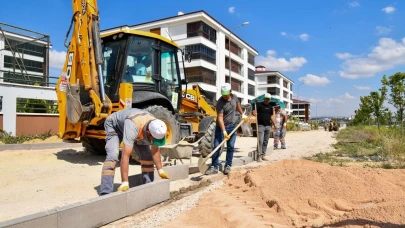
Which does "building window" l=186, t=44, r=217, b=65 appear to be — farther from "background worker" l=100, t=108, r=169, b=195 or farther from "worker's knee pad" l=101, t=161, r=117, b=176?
"worker's knee pad" l=101, t=161, r=117, b=176

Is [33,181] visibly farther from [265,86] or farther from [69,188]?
[265,86]

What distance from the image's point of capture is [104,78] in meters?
7.45

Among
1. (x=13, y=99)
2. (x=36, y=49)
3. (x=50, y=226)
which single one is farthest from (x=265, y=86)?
(x=50, y=226)

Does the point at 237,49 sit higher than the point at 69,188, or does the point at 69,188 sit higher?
the point at 237,49

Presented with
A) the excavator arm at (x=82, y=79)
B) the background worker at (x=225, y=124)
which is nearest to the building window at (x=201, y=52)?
the excavator arm at (x=82, y=79)

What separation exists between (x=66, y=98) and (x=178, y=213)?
170 inches

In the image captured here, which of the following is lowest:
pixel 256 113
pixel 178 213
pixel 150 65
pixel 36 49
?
pixel 178 213

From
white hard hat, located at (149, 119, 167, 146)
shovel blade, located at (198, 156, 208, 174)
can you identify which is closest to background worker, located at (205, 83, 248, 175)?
shovel blade, located at (198, 156, 208, 174)

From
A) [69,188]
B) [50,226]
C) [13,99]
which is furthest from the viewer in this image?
[13,99]

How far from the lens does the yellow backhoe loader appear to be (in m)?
6.96

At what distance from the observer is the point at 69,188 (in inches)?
216

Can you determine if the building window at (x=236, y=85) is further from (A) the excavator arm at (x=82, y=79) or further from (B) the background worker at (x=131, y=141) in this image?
(B) the background worker at (x=131, y=141)

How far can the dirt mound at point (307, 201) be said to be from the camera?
3.30 meters

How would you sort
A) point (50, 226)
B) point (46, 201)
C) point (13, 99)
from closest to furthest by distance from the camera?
point (50, 226)
point (46, 201)
point (13, 99)
